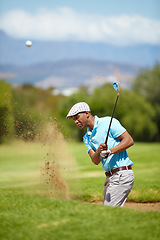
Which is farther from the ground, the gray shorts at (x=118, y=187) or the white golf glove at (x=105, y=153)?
the white golf glove at (x=105, y=153)

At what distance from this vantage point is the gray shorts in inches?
195

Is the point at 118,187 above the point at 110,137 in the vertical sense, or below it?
below

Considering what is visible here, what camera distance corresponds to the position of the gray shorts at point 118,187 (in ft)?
16.2

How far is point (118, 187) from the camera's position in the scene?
497cm

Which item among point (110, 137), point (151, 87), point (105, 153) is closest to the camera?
point (105, 153)

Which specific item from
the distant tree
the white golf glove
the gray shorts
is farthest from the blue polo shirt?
the distant tree

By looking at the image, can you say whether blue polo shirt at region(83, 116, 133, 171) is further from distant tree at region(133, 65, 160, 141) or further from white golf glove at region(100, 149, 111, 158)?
distant tree at region(133, 65, 160, 141)

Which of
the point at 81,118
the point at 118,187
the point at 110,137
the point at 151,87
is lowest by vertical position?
the point at 118,187

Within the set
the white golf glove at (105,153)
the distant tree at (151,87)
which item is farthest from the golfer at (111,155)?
the distant tree at (151,87)

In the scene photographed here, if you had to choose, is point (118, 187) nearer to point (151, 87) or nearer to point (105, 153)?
point (105, 153)

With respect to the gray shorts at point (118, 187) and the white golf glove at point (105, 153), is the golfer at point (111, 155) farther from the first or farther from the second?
the white golf glove at point (105, 153)

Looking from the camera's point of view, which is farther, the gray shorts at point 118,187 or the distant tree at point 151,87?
the distant tree at point 151,87

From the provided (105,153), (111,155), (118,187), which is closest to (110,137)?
(111,155)


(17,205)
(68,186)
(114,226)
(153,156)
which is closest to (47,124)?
(68,186)
